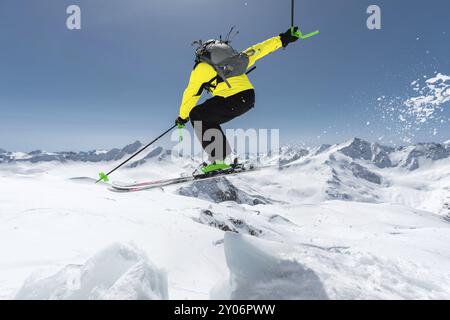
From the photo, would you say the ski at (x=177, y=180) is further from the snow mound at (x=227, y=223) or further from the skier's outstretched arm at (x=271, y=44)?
the snow mound at (x=227, y=223)

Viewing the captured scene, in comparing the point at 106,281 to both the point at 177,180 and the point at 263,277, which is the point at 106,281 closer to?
the point at 263,277

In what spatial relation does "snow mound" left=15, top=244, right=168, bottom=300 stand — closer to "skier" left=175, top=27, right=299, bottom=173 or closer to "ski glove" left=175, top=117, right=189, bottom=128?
"ski glove" left=175, top=117, right=189, bottom=128

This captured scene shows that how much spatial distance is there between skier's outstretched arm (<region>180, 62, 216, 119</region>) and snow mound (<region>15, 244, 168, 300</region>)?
138 inches

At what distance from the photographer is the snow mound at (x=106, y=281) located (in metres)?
3.93

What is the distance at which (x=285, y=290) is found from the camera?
170 inches

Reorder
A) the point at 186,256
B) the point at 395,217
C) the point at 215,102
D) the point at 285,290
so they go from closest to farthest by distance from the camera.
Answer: the point at 285,290, the point at 215,102, the point at 186,256, the point at 395,217

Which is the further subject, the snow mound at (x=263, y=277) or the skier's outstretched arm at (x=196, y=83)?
the skier's outstretched arm at (x=196, y=83)

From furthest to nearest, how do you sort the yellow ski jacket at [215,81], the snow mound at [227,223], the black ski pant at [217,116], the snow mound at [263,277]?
1. the snow mound at [227,223]
2. the black ski pant at [217,116]
3. the yellow ski jacket at [215,81]
4. the snow mound at [263,277]

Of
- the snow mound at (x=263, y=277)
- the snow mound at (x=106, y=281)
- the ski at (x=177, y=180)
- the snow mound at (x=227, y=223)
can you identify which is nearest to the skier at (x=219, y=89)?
the ski at (x=177, y=180)

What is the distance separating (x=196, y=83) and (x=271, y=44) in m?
2.26

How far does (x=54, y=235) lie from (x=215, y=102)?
214 inches

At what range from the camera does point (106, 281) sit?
173 inches
